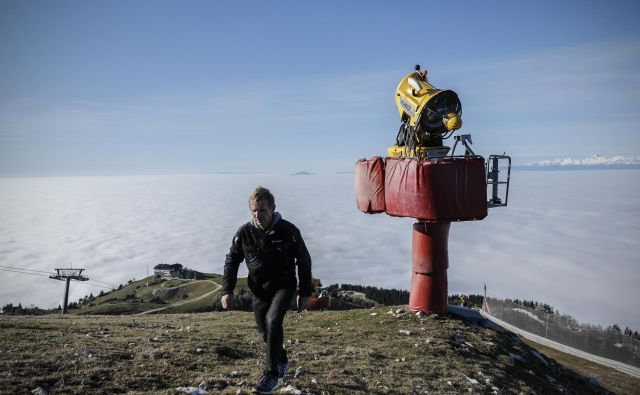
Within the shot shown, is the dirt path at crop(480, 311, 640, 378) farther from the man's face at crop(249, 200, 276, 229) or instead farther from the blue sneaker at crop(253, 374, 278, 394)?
the man's face at crop(249, 200, 276, 229)

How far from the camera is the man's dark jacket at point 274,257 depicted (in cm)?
654

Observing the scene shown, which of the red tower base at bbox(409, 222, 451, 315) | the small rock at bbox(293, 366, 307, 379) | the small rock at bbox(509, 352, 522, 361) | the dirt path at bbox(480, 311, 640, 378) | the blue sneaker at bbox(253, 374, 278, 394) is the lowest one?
the dirt path at bbox(480, 311, 640, 378)

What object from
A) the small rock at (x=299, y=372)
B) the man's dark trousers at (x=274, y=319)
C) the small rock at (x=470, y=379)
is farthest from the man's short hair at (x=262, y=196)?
the small rock at (x=470, y=379)

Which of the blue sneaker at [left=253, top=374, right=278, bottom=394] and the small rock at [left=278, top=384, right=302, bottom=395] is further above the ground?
the blue sneaker at [left=253, top=374, right=278, bottom=394]

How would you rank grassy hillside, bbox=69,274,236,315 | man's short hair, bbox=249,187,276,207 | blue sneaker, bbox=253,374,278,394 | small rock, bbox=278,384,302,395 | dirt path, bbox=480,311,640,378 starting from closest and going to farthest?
man's short hair, bbox=249,187,276,207 → blue sneaker, bbox=253,374,278,394 → small rock, bbox=278,384,302,395 → dirt path, bbox=480,311,640,378 → grassy hillside, bbox=69,274,236,315

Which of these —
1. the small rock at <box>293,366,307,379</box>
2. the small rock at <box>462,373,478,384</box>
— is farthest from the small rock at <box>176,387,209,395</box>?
the small rock at <box>462,373,478,384</box>

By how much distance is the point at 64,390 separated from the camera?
21.2 ft

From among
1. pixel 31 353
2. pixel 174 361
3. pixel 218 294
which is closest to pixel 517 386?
pixel 174 361

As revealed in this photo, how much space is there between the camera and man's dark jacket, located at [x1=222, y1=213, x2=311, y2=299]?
21.5 feet

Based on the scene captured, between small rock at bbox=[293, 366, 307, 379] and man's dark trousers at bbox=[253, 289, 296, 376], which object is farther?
small rock at bbox=[293, 366, 307, 379]

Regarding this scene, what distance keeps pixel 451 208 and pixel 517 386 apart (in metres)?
4.62

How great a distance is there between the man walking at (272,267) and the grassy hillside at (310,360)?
1.01 meters

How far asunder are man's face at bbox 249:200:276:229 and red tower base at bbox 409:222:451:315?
8051mm

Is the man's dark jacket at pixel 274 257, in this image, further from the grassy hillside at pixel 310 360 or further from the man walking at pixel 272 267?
the grassy hillside at pixel 310 360
